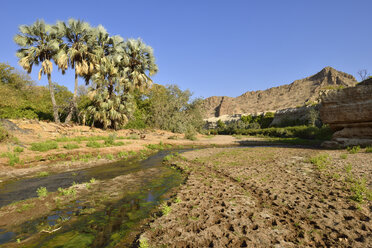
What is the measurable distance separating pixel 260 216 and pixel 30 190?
643 centimetres

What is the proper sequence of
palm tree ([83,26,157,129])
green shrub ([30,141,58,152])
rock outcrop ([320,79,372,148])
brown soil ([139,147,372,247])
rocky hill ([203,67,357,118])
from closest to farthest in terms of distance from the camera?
brown soil ([139,147,372,247]) → green shrub ([30,141,58,152]) → rock outcrop ([320,79,372,148]) → palm tree ([83,26,157,129]) → rocky hill ([203,67,357,118])

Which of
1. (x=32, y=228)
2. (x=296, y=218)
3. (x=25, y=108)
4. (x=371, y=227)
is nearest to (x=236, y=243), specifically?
(x=296, y=218)

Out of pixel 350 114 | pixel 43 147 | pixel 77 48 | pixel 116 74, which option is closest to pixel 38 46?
pixel 77 48

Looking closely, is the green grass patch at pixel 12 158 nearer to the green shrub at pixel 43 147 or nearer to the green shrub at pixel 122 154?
the green shrub at pixel 43 147

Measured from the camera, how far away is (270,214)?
3.48m

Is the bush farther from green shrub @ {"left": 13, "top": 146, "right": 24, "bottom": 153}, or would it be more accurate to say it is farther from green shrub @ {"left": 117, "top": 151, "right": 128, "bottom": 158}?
green shrub @ {"left": 13, "top": 146, "right": 24, "bottom": 153}

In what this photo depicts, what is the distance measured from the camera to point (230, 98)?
12538 centimetres

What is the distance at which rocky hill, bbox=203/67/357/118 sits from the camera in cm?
7206

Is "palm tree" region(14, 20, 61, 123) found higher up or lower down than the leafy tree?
higher up

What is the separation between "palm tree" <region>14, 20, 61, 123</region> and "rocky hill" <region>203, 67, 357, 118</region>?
43688mm

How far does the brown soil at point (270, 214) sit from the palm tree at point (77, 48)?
19.2 meters

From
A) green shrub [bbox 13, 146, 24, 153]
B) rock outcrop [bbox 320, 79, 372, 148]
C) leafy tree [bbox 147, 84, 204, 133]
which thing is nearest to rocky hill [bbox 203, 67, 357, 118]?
leafy tree [bbox 147, 84, 204, 133]

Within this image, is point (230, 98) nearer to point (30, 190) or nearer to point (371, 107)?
point (371, 107)

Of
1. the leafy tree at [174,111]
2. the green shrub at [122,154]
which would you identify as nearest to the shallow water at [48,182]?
the green shrub at [122,154]
